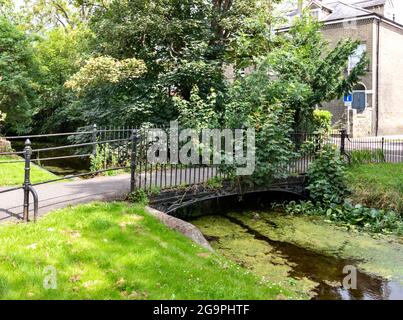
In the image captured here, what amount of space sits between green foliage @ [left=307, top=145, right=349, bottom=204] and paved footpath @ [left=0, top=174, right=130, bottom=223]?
5045 mm

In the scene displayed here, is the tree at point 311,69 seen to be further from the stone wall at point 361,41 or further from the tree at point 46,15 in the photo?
the tree at point 46,15

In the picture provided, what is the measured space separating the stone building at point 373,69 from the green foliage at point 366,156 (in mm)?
10793

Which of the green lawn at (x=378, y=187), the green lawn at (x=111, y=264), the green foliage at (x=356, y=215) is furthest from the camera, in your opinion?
the green lawn at (x=378, y=187)

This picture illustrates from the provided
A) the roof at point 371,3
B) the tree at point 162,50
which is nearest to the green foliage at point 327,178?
the tree at point 162,50

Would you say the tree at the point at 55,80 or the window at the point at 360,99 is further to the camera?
the window at the point at 360,99

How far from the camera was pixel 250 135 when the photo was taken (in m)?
9.12

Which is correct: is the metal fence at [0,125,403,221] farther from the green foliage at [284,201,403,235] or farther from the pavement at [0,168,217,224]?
the green foliage at [284,201,403,235]

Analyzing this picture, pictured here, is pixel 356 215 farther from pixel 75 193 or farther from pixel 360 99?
pixel 360 99

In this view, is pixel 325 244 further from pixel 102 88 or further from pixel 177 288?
pixel 102 88

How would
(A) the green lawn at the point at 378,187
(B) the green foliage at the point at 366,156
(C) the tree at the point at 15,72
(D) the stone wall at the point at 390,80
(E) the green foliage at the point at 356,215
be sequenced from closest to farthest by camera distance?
(E) the green foliage at the point at 356,215
(A) the green lawn at the point at 378,187
(B) the green foliage at the point at 366,156
(C) the tree at the point at 15,72
(D) the stone wall at the point at 390,80

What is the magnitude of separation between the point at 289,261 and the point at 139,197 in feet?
9.85

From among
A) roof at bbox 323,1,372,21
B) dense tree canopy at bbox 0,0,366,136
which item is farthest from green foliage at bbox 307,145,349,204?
roof at bbox 323,1,372,21

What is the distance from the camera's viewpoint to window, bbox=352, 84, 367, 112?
2612 cm

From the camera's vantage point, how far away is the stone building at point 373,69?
25.4 meters
